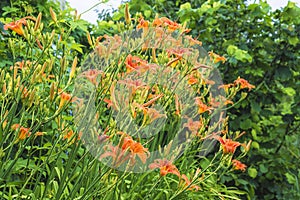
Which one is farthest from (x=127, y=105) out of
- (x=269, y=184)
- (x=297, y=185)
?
(x=269, y=184)

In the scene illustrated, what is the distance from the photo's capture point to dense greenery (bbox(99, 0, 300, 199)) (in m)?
3.40

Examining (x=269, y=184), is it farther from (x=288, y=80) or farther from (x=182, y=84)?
(x=182, y=84)

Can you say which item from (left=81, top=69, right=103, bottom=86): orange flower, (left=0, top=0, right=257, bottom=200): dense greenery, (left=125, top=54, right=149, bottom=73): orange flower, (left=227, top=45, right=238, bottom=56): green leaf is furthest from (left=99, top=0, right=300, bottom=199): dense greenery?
(left=81, top=69, right=103, bottom=86): orange flower

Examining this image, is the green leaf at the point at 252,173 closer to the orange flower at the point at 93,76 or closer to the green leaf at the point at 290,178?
the green leaf at the point at 290,178

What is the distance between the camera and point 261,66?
349cm

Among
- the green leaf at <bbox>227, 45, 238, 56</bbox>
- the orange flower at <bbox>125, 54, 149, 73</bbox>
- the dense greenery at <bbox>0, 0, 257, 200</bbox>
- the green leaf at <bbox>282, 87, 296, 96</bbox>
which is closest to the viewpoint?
the dense greenery at <bbox>0, 0, 257, 200</bbox>

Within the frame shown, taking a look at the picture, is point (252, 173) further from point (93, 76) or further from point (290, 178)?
point (93, 76)

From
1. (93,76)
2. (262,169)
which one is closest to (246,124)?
(262,169)

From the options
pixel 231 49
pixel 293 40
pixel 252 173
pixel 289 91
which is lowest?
pixel 252 173

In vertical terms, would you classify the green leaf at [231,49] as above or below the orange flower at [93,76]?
below

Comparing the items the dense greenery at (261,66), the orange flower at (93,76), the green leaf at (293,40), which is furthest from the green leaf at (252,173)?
the orange flower at (93,76)

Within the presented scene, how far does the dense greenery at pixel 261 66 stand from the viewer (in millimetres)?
3402

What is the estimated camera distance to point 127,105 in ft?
4.33

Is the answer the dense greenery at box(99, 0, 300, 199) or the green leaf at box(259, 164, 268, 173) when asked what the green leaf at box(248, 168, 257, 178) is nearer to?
the dense greenery at box(99, 0, 300, 199)
